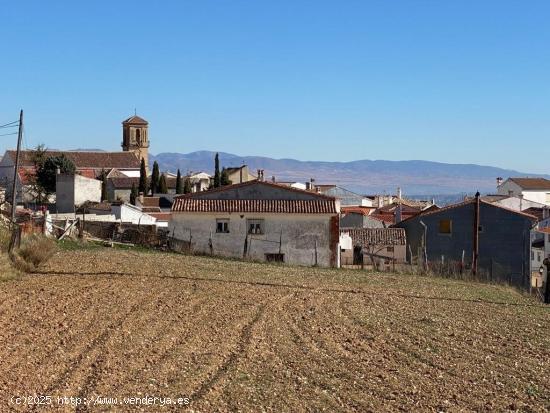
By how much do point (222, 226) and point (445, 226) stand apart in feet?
42.9

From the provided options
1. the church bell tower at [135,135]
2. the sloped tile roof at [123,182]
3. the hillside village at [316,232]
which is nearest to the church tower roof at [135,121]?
the church bell tower at [135,135]

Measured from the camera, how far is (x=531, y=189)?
103375 mm

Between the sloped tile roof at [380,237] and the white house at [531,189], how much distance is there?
181 feet

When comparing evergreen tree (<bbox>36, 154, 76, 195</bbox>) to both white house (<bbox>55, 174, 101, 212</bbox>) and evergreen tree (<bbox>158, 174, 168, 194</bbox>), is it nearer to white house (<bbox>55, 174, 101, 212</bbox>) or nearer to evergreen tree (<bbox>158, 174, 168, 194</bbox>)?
white house (<bbox>55, 174, 101, 212</bbox>)

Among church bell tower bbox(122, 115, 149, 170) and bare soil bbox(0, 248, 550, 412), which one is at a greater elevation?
church bell tower bbox(122, 115, 149, 170)

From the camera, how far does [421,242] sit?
47.8 metres

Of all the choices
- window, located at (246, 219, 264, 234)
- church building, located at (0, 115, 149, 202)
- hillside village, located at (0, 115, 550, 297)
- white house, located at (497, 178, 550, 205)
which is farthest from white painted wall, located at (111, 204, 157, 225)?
white house, located at (497, 178, 550, 205)

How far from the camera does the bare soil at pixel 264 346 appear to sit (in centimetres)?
1101

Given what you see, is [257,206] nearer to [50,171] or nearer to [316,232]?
[316,232]

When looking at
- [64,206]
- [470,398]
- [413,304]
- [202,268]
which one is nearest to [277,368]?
[470,398]

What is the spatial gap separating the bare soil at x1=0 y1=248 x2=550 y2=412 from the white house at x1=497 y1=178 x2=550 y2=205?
80.2m

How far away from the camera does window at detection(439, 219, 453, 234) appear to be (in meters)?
46.2

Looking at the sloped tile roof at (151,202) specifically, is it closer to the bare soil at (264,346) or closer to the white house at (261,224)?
the white house at (261,224)

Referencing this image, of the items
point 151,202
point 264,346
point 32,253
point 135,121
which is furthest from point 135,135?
point 264,346
